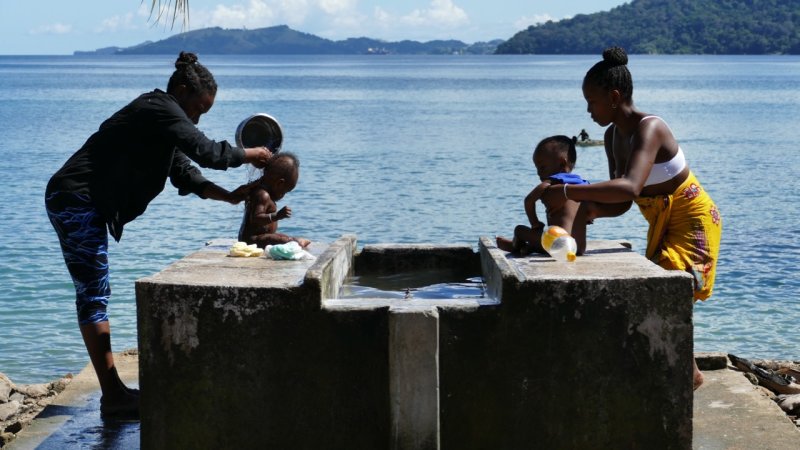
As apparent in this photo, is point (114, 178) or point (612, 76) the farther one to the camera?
point (114, 178)

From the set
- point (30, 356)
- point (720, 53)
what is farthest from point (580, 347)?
point (720, 53)

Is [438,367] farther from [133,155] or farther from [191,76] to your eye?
[191,76]

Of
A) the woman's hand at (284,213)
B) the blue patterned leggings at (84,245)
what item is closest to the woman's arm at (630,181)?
the woman's hand at (284,213)

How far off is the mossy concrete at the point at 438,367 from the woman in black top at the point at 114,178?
917 mm

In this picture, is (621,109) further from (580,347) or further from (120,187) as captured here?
(120,187)

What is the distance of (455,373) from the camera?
4.42 meters

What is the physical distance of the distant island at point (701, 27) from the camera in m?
156

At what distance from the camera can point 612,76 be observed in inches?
197

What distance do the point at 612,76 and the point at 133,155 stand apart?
2.21 metres

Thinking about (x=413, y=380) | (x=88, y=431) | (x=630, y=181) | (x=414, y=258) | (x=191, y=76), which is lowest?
(x=88, y=431)

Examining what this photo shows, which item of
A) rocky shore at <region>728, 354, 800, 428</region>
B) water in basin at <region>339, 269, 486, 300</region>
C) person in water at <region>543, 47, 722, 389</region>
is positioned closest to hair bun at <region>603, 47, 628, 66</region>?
person in water at <region>543, 47, 722, 389</region>

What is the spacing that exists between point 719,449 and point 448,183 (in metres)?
17.0

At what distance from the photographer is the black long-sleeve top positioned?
5117 millimetres

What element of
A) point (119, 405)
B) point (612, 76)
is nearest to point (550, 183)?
point (612, 76)
